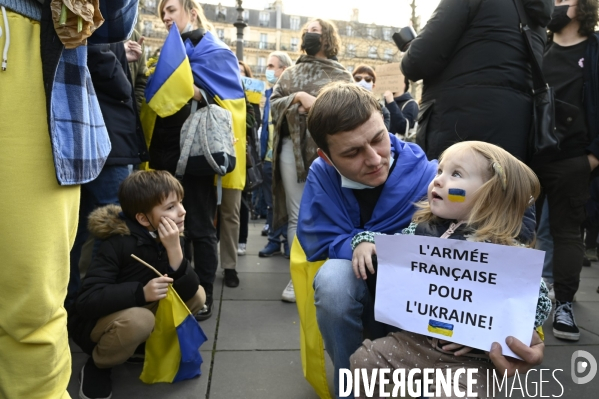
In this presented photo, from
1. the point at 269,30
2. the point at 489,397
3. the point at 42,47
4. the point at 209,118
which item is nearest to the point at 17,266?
the point at 42,47

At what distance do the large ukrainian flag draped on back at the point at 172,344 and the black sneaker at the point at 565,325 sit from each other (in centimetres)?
201

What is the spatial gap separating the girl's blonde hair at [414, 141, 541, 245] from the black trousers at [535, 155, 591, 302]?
5.11 ft

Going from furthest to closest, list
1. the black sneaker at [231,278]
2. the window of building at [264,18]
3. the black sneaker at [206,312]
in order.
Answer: the window of building at [264,18], the black sneaker at [231,278], the black sneaker at [206,312]

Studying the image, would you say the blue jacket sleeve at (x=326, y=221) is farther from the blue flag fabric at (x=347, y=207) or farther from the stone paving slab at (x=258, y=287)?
the stone paving slab at (x=258, y=287)

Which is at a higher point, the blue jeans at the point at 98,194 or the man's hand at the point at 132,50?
the man's hand at the point at 132,50

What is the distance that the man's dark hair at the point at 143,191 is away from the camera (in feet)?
7.66

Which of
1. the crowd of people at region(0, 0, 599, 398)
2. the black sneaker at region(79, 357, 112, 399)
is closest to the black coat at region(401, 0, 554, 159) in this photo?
the crowd of people at region(0, 0, 599, 398)

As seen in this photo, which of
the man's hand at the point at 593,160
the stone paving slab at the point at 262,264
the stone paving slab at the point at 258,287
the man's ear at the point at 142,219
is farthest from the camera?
the stone paving slab at the point at 262,264

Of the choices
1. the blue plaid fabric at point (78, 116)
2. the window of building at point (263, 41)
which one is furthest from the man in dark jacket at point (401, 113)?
the window of building at point (263, 41)

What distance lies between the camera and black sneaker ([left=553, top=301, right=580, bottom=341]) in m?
2.86

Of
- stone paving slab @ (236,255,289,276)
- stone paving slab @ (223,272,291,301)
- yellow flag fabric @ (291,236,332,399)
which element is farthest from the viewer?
stone paving slab @ (236,255,289,276)

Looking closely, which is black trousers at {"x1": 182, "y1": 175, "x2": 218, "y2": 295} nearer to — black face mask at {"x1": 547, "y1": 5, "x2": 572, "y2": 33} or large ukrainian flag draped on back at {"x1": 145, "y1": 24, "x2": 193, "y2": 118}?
large ukrainian flag draped on back at {"x1": 145, "y1": 24, "x2": 193, "y2": 118}

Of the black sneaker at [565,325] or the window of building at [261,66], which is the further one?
the window of building at [261,66]

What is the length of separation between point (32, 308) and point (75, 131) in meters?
0.51
